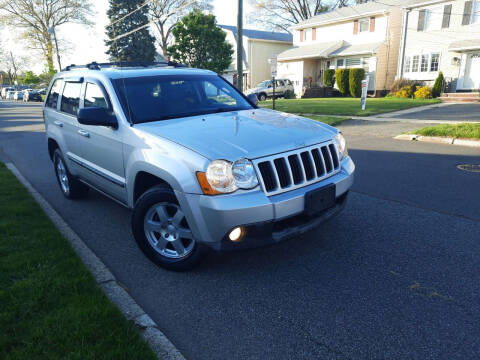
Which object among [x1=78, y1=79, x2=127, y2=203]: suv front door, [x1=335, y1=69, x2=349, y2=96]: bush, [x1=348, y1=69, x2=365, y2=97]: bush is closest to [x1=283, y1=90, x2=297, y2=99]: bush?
[x1=335, y1=69, x2=349, y2=96]: bush

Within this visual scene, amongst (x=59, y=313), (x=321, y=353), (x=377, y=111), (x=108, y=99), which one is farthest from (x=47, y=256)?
(x=377, y=111)

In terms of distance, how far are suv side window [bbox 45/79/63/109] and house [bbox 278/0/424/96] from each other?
25.6 metres

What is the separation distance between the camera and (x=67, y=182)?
217 inches

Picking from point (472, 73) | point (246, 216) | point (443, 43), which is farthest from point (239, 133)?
point (443, 43)

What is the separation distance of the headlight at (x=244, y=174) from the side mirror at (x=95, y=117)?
1.58 metres

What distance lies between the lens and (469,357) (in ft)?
7.32

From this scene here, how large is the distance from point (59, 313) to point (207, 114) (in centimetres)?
238

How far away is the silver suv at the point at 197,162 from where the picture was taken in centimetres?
284

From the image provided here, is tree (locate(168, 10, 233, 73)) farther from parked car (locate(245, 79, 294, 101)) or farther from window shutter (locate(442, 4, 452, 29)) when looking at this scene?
window shutter (locate(442, 4, 452, 29))

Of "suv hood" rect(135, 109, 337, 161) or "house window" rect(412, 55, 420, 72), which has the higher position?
"house window" rect(412, 55, 420, 72)

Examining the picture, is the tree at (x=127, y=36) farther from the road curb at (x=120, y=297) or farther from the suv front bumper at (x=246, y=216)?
the suv front bumper at (x=246, y=216)

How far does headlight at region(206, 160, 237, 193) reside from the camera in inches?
110

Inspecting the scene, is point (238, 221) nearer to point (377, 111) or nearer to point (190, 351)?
point (190, 351)

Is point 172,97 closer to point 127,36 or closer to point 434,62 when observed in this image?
point 434,62
